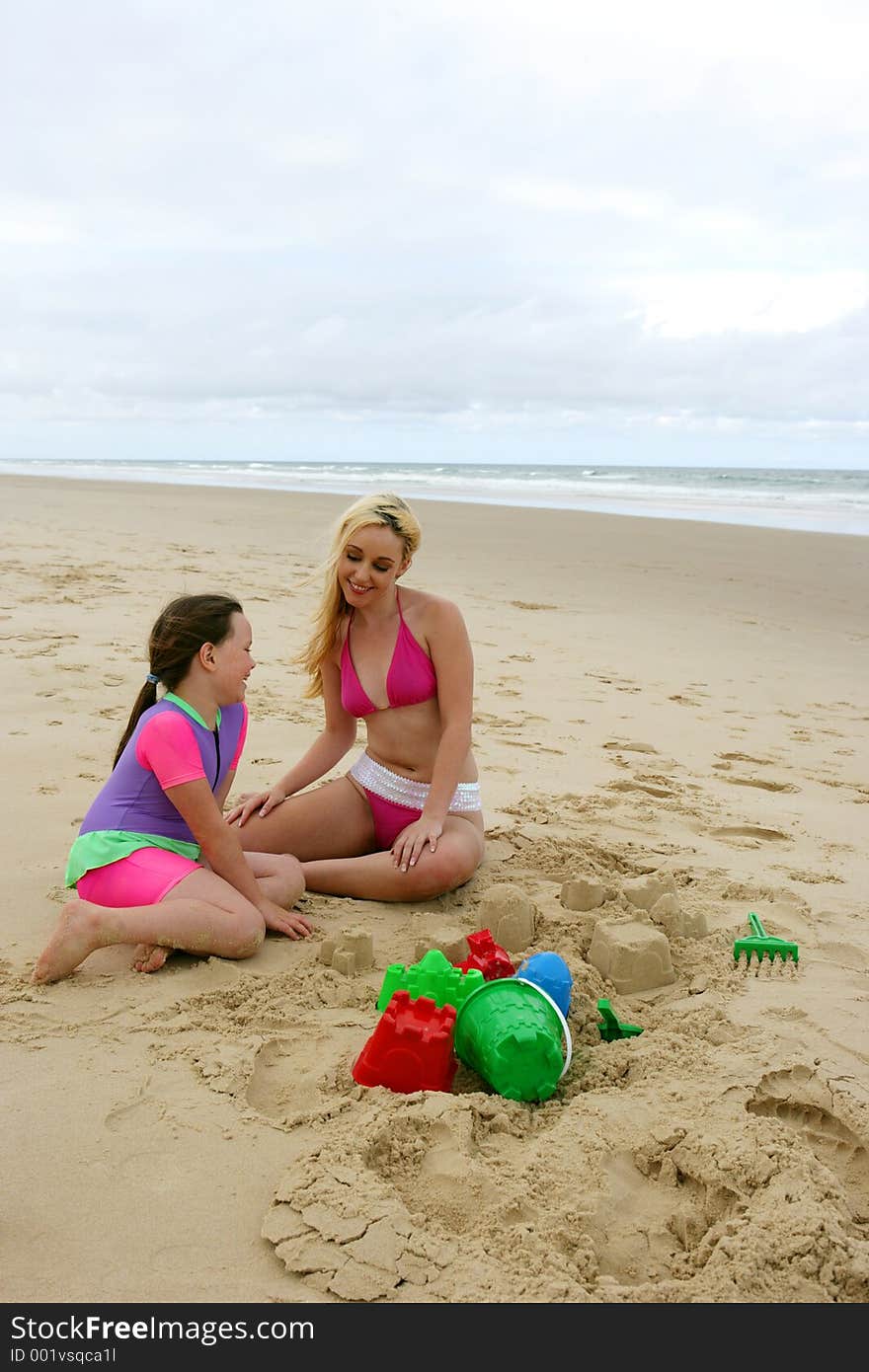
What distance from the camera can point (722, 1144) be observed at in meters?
1.96

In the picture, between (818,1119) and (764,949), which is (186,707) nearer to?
(764,949)

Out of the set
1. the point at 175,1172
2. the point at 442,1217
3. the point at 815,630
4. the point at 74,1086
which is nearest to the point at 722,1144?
the point at 442,1217

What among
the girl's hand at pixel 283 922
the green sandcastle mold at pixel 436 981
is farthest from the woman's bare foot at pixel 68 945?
the green sandcastle mold at pixel 436 981

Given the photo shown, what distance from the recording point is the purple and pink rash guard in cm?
284

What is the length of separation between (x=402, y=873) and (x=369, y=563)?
0.96m

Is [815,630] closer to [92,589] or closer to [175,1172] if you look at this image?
[92,589]

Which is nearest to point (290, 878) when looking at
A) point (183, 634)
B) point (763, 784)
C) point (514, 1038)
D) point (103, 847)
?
point (103, 847)

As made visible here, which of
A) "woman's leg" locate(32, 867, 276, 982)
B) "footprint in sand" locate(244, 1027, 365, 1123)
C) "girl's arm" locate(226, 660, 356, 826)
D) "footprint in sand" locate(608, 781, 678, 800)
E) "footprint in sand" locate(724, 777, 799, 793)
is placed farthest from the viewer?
"footprint in sand" locate(724, 777, 799, 793)

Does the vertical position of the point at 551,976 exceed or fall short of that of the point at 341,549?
it falls short

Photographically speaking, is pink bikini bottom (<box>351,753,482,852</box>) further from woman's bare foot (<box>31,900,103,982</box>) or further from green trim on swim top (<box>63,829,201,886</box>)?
woman's bare foot (<box>31,900,103,982</box>)

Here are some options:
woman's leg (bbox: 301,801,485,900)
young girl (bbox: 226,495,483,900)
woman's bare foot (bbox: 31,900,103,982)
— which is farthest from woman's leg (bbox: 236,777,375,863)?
woman's bare foot (bbox: 31,900,103,982)

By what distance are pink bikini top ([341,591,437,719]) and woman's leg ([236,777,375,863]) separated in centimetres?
34

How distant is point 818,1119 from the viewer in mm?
2094

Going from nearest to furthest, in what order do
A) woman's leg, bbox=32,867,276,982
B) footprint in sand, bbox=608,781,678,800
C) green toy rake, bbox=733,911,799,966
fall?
woman's leg, bbox=32,867,276,982 → green toy rake, bbox=733,911,799,966 → footprint in sand, bbox=608,781,678,800
